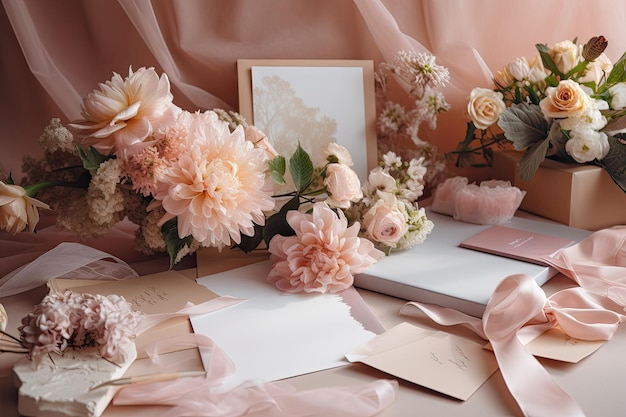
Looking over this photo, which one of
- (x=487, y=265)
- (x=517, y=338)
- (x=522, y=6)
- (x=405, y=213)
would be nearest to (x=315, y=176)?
(x=405, y=213)

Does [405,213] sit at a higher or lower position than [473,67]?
lower

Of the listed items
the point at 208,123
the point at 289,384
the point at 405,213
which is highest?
the point at 208,123

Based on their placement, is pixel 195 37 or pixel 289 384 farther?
pixel 195 37

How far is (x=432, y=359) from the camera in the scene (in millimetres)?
717

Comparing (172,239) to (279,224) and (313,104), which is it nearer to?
(279,224)

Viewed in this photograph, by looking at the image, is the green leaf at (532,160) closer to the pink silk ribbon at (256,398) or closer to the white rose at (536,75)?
the white rose at (536,75)

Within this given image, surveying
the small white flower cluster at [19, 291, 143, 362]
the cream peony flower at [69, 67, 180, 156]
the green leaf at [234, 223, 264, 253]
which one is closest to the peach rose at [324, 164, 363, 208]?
the green leaf at [234, 223, 264, 253]

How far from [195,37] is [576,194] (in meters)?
0.69

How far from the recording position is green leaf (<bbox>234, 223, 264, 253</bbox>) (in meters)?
1.00

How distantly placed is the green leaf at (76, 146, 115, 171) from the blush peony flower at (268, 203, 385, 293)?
262 millimetres

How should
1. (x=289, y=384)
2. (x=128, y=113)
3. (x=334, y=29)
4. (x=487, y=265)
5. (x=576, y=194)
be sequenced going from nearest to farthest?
(x=289, y=384) < (x=128, y=113) < (x=487, y=265) < (x=576, y=194) < (x=334, y=29)

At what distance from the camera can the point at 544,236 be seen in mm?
1031

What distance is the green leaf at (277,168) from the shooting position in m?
0.93

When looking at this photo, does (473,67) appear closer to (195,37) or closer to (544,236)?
(544,236)
